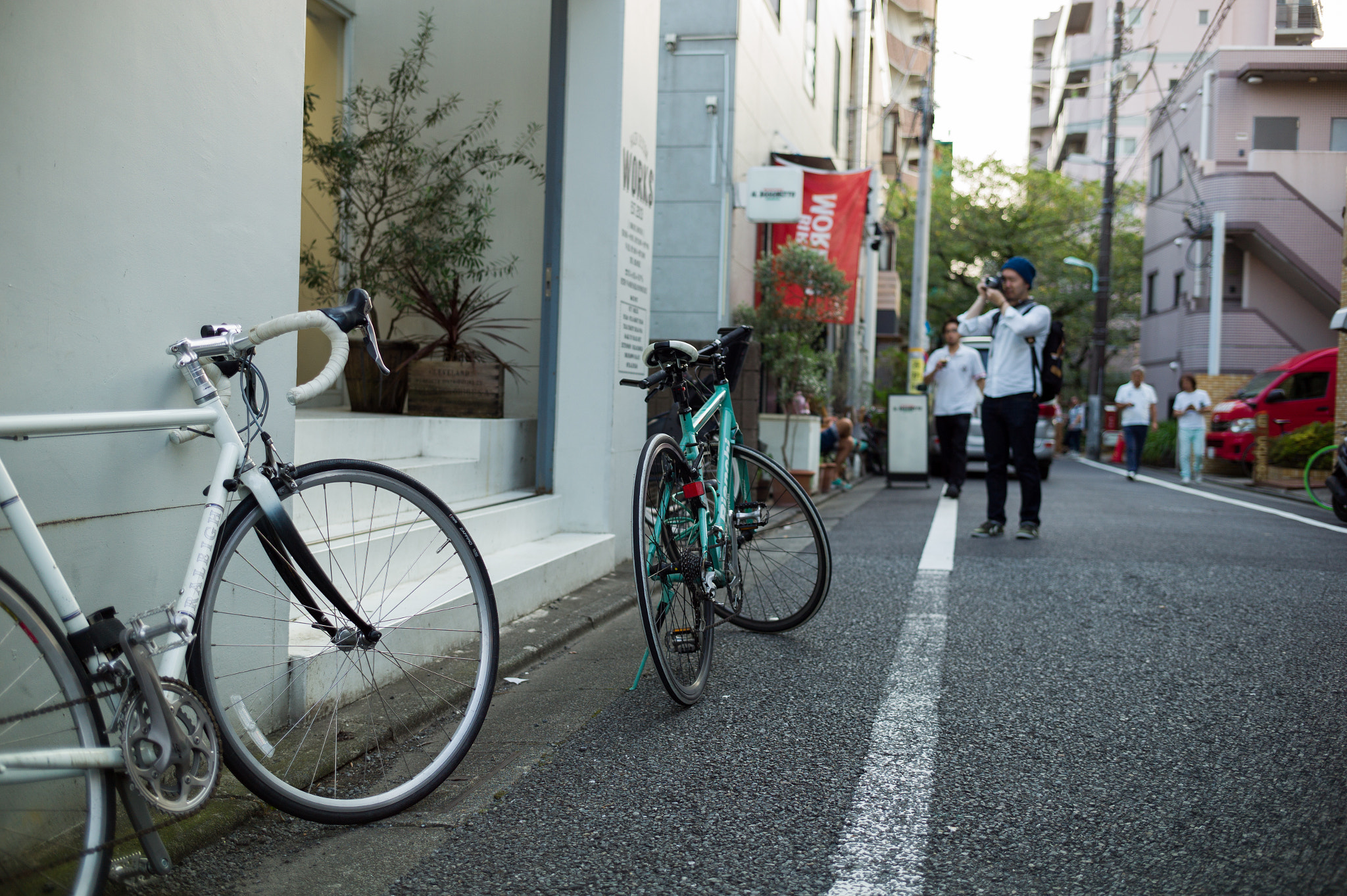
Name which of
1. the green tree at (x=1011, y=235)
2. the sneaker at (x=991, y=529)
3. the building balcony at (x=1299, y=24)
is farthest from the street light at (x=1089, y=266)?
the sneaker at (x=991, y=529)

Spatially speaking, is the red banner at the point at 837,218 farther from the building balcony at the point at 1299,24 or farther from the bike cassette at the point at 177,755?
the building balcony at the point at 1299,24

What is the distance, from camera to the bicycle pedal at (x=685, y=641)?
342cm

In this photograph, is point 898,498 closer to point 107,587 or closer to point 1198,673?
point 1198,673

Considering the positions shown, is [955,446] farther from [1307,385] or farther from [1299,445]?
[1307,385]

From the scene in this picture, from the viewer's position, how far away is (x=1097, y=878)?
7.14 ft

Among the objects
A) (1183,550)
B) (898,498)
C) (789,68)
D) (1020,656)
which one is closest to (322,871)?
(1020,656)

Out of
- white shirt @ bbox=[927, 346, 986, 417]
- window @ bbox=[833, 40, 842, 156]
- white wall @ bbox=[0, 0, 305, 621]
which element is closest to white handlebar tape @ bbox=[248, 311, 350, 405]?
white wall @ bbox=[0, 0, 305, 621]

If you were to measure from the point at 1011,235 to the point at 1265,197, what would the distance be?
12995 millimetres

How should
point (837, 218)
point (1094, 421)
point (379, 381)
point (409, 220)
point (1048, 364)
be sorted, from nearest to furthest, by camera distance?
point (379, 381) < point (409, 220) < point (1048, 364) < point (837, 218) < point (1094, 421)

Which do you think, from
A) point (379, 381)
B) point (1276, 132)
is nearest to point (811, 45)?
point (379, 381)

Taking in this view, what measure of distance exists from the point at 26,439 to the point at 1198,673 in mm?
3721

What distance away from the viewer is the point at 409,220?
6969 millimetres

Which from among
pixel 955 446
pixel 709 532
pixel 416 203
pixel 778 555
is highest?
pixel 416 203

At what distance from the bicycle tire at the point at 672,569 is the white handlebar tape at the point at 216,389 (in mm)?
1239
